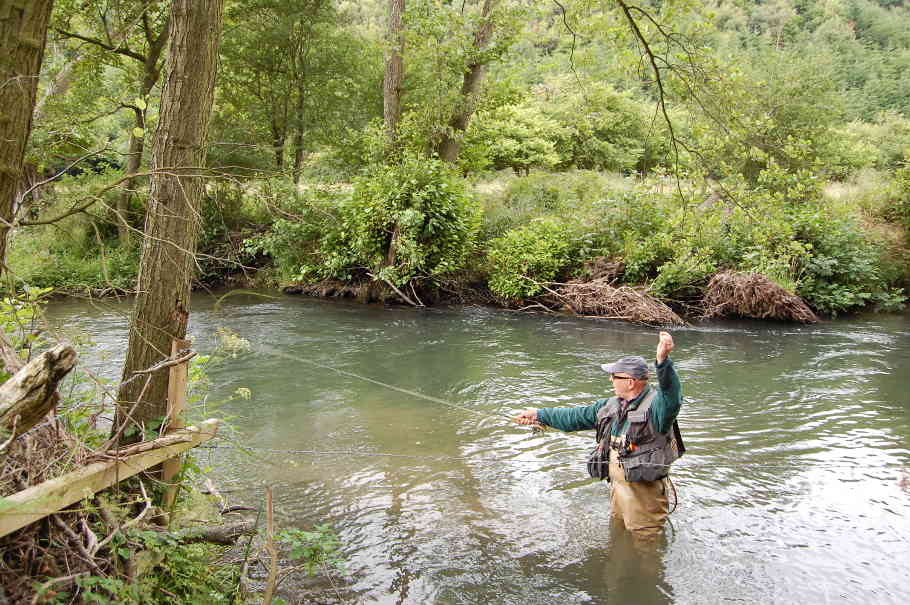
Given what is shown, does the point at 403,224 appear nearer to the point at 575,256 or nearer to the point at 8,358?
the point at 575,256

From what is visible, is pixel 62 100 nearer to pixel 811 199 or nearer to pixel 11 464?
pixel 11 464

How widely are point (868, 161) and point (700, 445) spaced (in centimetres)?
2125

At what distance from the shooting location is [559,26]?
8.68m

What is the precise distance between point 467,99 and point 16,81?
590 inches

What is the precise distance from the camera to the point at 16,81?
3477mm

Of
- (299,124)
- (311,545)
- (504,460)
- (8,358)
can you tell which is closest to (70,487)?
(8,358)

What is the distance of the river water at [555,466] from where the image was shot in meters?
4.88

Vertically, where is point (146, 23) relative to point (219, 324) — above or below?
above

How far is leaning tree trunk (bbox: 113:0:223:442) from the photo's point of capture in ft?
14.0

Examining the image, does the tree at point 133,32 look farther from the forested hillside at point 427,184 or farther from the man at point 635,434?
the man at point 635,434

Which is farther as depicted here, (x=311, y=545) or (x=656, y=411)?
(x=656, y=411)

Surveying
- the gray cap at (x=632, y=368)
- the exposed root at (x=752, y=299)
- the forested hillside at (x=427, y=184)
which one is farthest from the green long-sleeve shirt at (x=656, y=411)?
the exposed root at (x=752, y=299)

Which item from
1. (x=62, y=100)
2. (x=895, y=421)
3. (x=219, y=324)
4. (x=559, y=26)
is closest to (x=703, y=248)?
(x=895, y=421)

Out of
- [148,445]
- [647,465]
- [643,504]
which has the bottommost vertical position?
[643,504]
